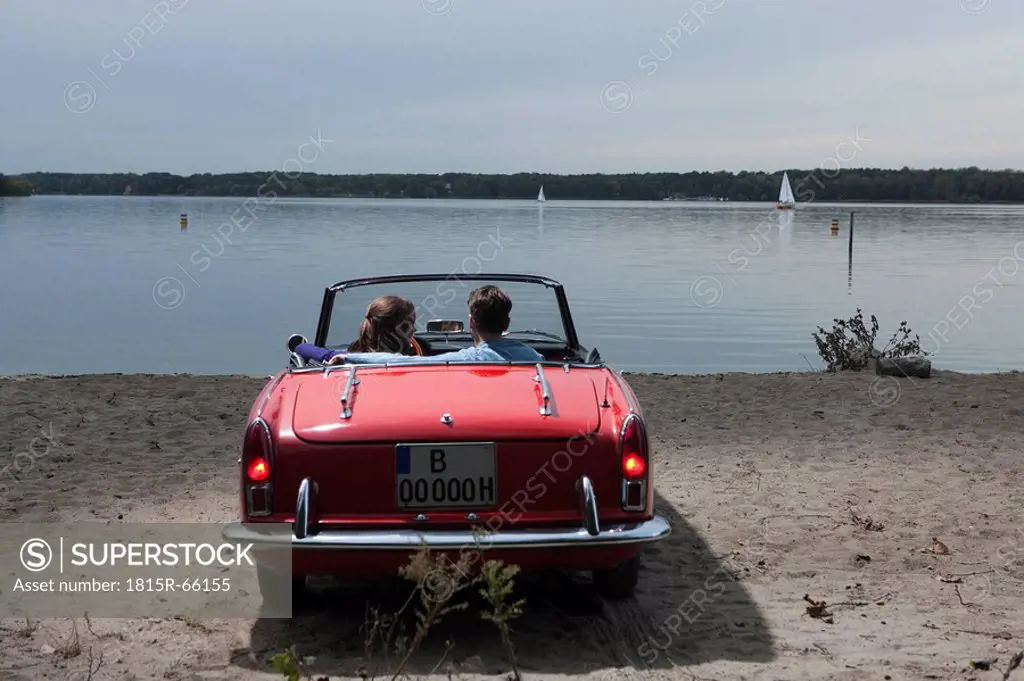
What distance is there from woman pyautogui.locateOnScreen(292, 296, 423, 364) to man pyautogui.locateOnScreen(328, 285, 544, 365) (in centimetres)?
12

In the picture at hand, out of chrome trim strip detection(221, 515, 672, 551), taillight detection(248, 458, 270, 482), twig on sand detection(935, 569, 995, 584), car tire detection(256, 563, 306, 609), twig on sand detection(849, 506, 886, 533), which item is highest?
taillight detection(248, 458, 270, 482)

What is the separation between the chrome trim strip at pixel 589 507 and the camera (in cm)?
495

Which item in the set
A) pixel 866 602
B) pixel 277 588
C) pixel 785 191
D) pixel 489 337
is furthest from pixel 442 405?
pixel 785 191

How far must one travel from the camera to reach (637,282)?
37219mm

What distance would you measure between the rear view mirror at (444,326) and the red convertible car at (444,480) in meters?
1.61

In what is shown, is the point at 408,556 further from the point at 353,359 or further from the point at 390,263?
the point at 390,263

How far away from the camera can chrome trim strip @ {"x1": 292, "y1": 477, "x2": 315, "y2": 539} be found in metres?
4.89

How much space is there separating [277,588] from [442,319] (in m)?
2.28

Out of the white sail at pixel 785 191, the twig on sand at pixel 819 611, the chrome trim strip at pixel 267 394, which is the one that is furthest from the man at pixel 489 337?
the white sail at pixel 785 191

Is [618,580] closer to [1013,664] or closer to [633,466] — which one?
[633,466]

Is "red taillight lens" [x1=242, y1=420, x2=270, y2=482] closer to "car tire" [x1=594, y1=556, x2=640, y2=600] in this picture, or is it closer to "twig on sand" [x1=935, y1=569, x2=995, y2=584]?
"car tire" [x1=594, y1=556, x2=640, y2=600]

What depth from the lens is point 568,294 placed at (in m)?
31.4

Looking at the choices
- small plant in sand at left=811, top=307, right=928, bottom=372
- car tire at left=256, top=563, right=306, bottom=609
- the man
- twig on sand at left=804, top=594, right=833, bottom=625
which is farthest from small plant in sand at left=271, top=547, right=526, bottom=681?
small plant in sand at left=811, top=307, right=928, bottom=372

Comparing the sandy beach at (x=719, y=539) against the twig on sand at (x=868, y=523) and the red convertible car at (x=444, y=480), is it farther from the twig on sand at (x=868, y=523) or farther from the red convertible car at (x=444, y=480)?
the red convertible car at (x=444, y=480)
